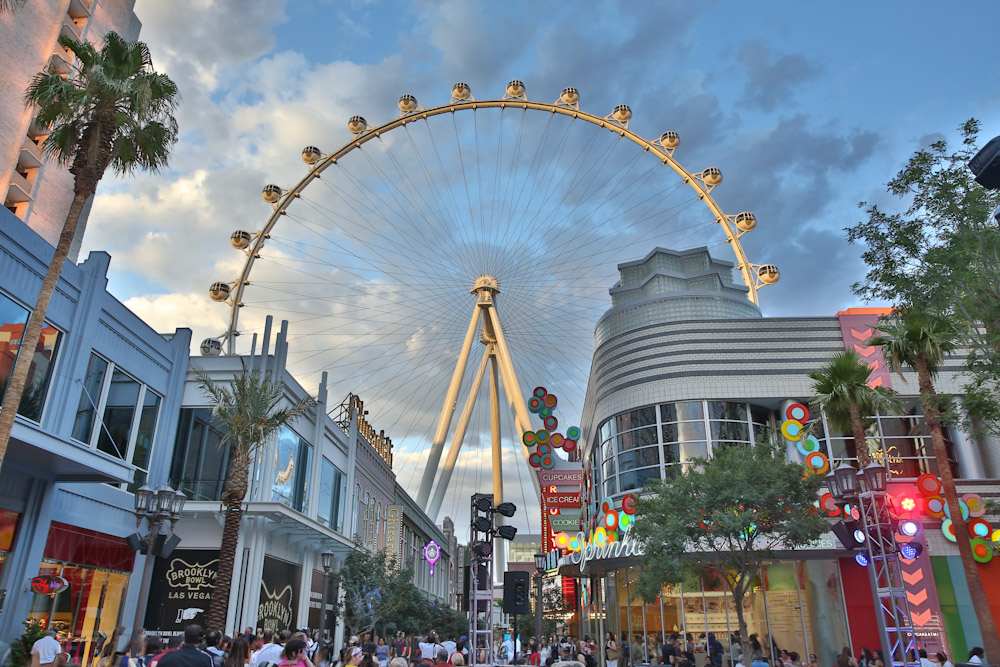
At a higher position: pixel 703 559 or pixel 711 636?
pixel 703 559

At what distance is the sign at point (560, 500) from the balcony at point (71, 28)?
41.3 m

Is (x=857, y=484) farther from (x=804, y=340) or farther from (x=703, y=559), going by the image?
(x=804, y=340)

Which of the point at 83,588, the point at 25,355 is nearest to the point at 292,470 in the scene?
the point at 83,588

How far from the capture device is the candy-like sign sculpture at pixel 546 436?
45.4 metres

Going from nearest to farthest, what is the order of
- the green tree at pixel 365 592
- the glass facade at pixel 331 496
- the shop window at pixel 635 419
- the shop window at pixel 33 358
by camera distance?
1. the shop window at pixel 33 358
2. the green tree at pixel 365 592
3. the glass facade at pixel 331 496
4. the shop window at pixel 635 419

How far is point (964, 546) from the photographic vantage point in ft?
68.3

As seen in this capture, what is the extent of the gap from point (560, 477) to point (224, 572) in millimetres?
29467

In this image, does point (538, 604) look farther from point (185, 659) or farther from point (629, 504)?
point (185, 659)

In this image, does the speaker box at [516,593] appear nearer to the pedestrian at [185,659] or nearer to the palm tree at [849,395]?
the pedestrian at [185,659]

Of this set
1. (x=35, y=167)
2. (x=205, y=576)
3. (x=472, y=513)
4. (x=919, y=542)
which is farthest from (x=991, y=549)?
(x=35, y=167)

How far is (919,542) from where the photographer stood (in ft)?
98.5

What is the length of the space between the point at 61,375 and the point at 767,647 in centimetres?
2860

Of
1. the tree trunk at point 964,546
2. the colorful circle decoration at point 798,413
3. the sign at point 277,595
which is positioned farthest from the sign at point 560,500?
the tree trunk at point 964,546

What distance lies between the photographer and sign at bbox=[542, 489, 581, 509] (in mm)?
47125
